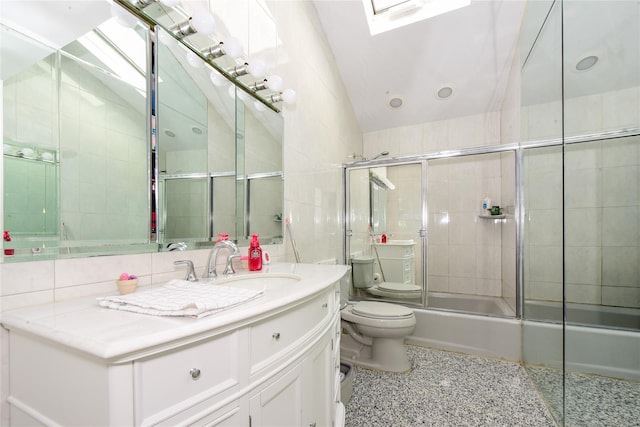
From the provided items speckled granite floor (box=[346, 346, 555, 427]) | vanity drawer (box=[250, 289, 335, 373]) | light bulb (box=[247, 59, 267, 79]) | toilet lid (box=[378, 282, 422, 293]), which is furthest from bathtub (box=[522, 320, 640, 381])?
light bulb (box=[247, 59, 267, 79])

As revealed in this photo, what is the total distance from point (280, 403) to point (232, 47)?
1.39 meters

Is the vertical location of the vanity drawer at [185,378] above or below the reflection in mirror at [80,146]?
below

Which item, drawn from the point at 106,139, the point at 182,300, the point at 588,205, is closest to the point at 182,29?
the point at 106,139

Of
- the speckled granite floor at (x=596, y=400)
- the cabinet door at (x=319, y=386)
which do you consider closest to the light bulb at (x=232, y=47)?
the cabinet door at (x=319, y=386)

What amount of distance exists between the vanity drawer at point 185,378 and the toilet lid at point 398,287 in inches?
97.2

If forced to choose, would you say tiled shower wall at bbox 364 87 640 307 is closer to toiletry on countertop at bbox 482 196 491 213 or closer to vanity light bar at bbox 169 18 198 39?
toiletry on countertop at bbox 482 196 491 213

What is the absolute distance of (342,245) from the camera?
9.80 ft

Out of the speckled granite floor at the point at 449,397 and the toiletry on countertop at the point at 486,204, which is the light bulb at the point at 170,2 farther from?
the toiletry on countertop at the point at 486,204

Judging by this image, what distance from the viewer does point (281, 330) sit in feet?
2.67

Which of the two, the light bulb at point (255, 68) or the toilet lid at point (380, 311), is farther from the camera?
the toilet lid at point (380, 311)

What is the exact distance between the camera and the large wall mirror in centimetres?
71

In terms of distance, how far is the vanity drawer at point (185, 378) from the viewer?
0.51 meters

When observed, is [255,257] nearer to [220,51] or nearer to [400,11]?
[220,51]

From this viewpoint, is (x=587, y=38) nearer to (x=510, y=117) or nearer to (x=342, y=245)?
(x=510, y=117)
